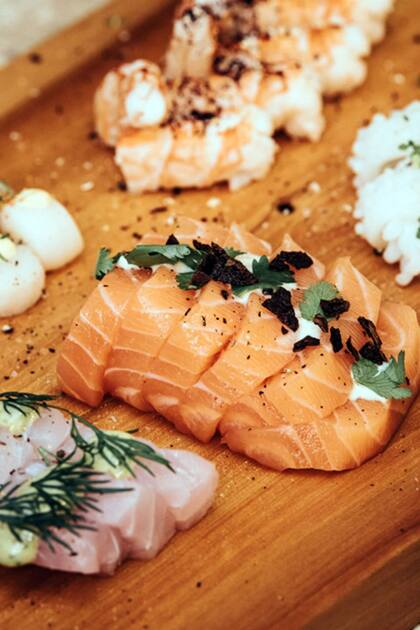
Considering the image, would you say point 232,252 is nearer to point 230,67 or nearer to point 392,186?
point 392,186

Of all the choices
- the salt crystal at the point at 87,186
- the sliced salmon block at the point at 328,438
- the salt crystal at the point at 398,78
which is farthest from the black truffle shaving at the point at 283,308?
the salt crystal at the point at 398,78

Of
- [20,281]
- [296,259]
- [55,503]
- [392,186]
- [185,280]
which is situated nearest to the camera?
[55,503]

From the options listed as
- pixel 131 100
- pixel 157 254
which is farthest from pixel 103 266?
pixel 131 100

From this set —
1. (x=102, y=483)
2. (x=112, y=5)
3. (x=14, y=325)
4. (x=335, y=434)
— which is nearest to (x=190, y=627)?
(x=102, y=483)

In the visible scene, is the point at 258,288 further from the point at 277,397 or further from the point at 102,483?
the point at 102,483

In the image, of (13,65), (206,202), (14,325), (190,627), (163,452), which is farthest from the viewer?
(13,65)

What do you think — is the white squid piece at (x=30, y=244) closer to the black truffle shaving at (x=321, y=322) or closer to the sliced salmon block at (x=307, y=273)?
the sliced salmon block at (x=307, y=273)

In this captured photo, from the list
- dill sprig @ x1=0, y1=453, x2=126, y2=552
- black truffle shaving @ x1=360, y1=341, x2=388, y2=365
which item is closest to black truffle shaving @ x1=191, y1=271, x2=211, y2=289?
black truffle shaving @ x1=360, y1=341, x2=388, y2=365
